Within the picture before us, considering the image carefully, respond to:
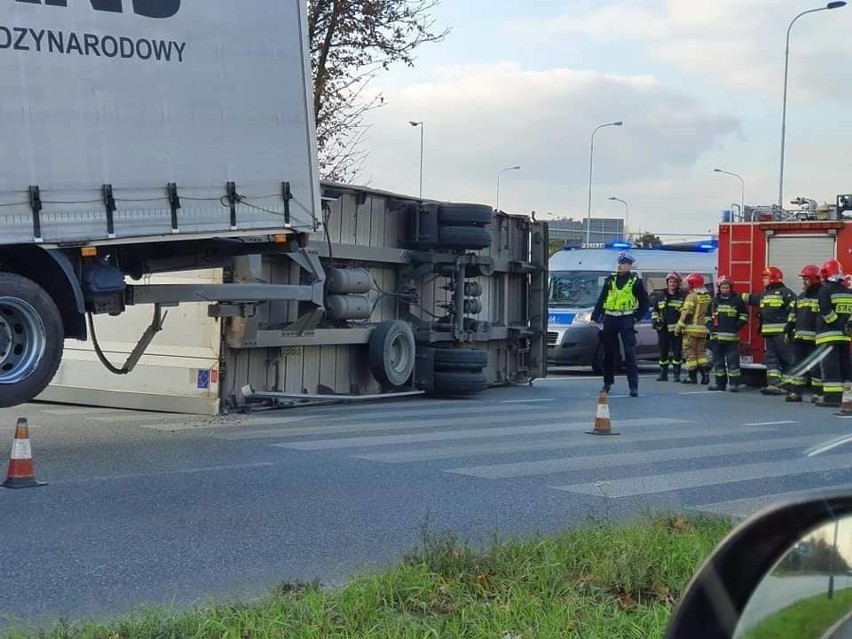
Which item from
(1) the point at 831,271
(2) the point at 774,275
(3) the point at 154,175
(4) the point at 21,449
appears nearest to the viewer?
(4) the point at 21,449

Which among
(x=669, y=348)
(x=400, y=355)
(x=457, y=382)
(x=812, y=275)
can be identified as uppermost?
(x=812, y=275)

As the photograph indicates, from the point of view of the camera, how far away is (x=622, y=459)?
974 cm

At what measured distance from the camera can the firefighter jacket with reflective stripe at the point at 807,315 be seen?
16.1m

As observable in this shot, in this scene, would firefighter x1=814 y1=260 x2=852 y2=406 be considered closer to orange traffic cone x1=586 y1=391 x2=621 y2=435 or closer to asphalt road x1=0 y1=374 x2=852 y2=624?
asphalt road x1=0 y1=374 x2=852 y2=624

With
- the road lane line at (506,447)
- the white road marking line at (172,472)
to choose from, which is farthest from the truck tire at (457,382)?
the white road marking line at (172,472)

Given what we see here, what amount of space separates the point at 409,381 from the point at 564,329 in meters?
7.46

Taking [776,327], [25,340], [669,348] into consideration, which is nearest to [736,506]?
[25,340]

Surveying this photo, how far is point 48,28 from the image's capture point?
8.87 metres

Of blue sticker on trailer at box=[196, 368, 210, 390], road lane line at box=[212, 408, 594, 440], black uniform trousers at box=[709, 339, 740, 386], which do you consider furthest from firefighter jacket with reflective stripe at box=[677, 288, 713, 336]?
blue sticker on trailer at box=[196, 368, 210, 390]

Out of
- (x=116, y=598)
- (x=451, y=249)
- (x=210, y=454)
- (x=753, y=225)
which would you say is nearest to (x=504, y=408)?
(x=451, y=249)

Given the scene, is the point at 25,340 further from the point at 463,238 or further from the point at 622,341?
the point at 622,341

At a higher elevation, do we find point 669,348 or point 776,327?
point 776,327

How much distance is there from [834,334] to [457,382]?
5031 mm

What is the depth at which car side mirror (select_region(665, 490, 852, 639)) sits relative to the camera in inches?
70.3
